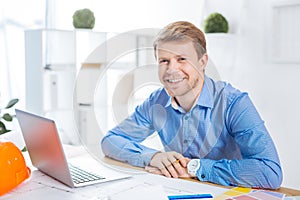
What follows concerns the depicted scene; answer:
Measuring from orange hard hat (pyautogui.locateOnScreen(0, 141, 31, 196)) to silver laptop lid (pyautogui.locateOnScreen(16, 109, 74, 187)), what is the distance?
72 millimetres

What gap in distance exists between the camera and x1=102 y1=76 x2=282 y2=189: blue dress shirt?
1155mm

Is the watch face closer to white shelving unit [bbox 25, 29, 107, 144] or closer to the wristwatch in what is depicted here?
the wristwatch

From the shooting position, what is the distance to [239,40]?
252 cm

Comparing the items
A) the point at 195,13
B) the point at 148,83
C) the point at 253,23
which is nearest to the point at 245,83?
the point at 253,23

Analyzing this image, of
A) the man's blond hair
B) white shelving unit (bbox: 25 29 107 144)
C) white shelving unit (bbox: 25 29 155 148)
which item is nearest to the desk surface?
the man's blond hair

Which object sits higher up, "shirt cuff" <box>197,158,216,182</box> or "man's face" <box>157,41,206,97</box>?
"man's face" <box>157,41,206,97</box>

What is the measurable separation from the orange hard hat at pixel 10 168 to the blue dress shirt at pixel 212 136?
14.8 inches

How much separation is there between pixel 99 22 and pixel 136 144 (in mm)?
1594

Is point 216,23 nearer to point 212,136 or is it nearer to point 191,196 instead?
point 212,136

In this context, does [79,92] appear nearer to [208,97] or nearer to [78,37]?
[208,97]

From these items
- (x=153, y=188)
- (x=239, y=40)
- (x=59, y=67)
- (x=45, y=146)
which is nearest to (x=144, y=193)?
(x=153, y=188)

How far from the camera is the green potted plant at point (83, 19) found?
8.26 feet

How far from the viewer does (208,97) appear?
137 centimetres

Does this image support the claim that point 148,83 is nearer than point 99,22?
Yes
